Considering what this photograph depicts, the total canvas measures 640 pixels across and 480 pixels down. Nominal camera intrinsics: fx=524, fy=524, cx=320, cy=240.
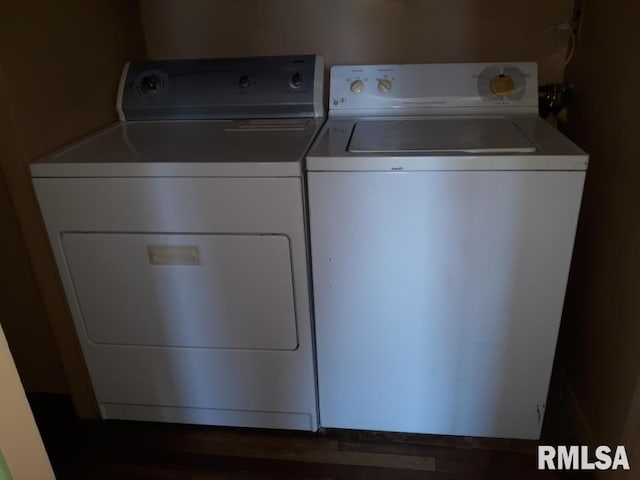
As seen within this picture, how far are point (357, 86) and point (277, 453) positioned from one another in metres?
1.15

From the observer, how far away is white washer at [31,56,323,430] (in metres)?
1.29

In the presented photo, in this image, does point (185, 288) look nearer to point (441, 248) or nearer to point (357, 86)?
point (441, 248)

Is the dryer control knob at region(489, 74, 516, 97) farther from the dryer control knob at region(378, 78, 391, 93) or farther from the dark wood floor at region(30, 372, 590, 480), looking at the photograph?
the dark wood floor at region(30, 372, 590, 480)

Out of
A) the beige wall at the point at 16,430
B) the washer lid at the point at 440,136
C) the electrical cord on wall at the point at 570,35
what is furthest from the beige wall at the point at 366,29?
the beige wall at the point at 16,430

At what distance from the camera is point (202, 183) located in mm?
1271

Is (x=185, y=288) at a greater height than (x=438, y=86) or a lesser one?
lesser

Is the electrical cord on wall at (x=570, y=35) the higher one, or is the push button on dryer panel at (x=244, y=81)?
the electrical cord on wall at (x=570, y=35)

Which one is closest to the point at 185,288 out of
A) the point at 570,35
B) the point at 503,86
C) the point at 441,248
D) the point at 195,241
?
the point at 195,241

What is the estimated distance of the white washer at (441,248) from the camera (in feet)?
3.98

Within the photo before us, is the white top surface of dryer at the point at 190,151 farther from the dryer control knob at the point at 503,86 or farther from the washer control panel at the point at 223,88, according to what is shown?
the dryer control knob at the point at 503,86

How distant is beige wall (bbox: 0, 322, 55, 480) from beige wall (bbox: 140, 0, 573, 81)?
144 cm

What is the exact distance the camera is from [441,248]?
128 cm

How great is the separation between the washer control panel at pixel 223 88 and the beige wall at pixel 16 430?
3.77 feet

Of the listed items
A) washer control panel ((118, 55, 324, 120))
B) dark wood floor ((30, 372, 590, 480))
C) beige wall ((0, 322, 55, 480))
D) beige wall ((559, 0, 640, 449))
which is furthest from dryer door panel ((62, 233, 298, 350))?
beige wall ((559, 0, 640, 449))
